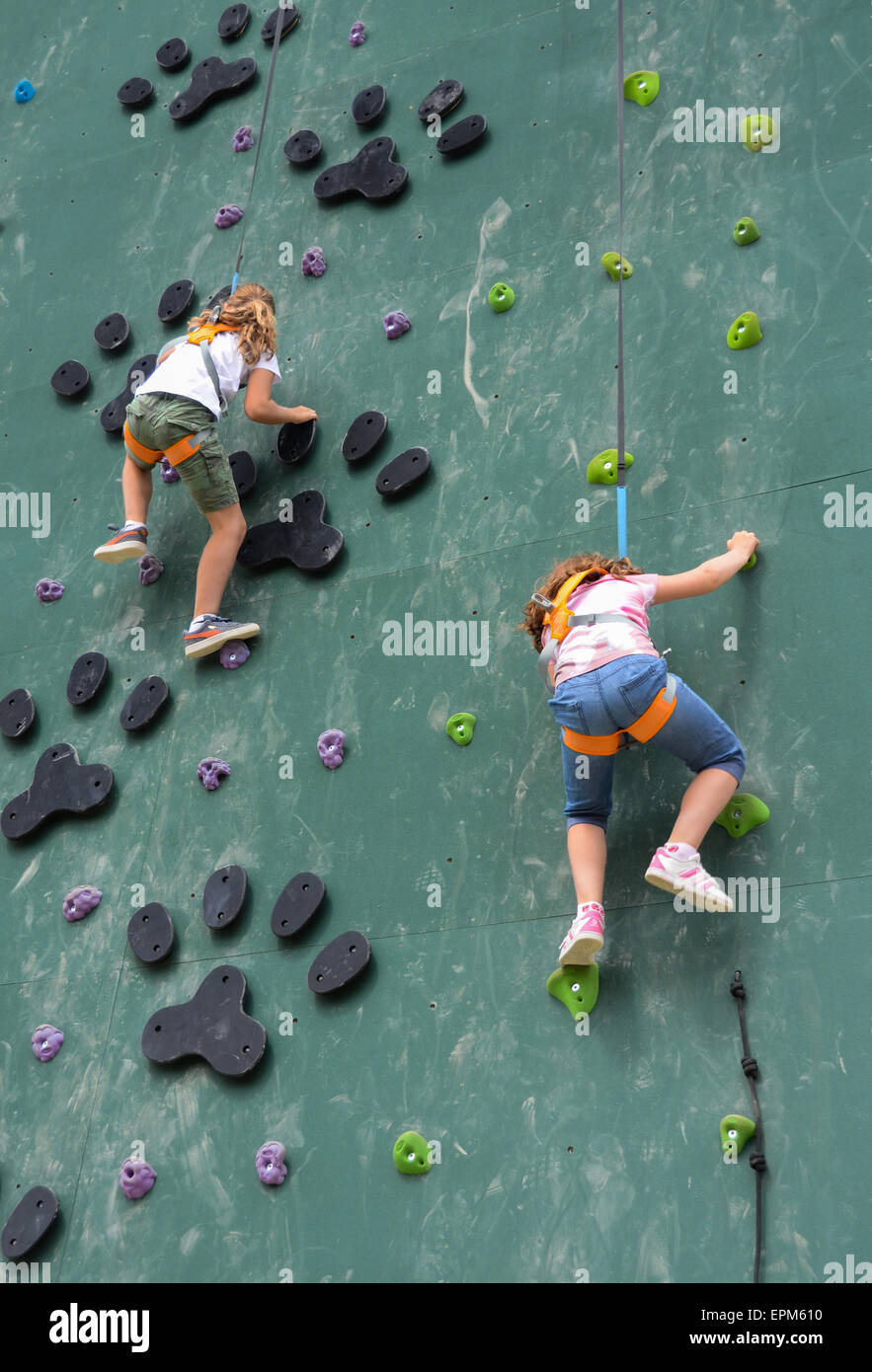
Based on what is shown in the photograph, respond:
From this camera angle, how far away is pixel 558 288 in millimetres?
5133

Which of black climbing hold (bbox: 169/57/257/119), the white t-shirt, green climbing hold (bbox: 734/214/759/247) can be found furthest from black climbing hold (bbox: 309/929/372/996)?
black climbing hold (bbox: 169/57/257/119)

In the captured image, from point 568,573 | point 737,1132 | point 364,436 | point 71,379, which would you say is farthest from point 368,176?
point 737,1132

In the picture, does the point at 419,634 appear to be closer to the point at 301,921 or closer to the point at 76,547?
the point at 301,921

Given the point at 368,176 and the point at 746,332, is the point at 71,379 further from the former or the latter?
the point at 746,332

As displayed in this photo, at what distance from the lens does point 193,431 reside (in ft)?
17.1

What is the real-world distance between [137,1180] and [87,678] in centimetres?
173

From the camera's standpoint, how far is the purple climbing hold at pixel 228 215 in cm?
609

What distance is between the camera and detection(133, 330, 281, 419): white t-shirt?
5242mm

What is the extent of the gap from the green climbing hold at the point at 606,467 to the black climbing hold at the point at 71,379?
2319mm

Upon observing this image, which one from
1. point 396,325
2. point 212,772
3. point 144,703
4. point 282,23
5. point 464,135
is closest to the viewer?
point 212,772

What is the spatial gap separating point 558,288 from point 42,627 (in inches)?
84.1

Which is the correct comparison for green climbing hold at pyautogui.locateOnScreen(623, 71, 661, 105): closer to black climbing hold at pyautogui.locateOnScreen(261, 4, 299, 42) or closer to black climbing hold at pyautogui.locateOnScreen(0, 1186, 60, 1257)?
black climbing hold at pyautogui.locateOnScreen(261, 4, 299, 42)

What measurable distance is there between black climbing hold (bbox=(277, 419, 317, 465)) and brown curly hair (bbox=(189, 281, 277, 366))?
10.2 inches

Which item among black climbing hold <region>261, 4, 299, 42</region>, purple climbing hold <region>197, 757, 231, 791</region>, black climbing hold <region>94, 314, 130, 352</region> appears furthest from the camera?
black climbing hold <region>261, 4, 299, 42</region>
